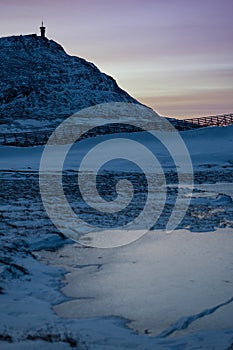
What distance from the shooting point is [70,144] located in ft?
141

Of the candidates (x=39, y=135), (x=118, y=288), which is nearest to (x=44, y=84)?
(x=39, y=135)

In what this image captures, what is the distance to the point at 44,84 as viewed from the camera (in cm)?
8488

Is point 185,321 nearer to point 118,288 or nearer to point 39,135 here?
point 118,288

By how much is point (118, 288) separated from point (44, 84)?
79580 millimetres

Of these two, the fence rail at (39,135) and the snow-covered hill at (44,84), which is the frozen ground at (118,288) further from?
the snow-covered hill at (44,84)

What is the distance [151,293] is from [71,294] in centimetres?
133

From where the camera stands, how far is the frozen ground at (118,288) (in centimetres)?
634

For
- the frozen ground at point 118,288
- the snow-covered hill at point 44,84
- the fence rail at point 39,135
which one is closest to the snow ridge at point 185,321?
the frozen ground at point 118,288

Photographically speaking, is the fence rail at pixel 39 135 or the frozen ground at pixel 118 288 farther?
the fence rail at pixel 39 135

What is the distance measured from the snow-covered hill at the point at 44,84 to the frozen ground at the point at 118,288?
196 ft

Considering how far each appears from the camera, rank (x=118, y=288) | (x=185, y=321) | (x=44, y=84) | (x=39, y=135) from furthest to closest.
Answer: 1. (x=44, y=84)
2. (x=39, y=135)
3. (x=118, y=288)
4. (x=185, y=321)

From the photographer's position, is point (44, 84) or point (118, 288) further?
point (44, 84)

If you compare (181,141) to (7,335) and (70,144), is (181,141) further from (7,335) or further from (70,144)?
(7,335)

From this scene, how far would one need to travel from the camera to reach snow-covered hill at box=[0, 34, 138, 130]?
7756cm
